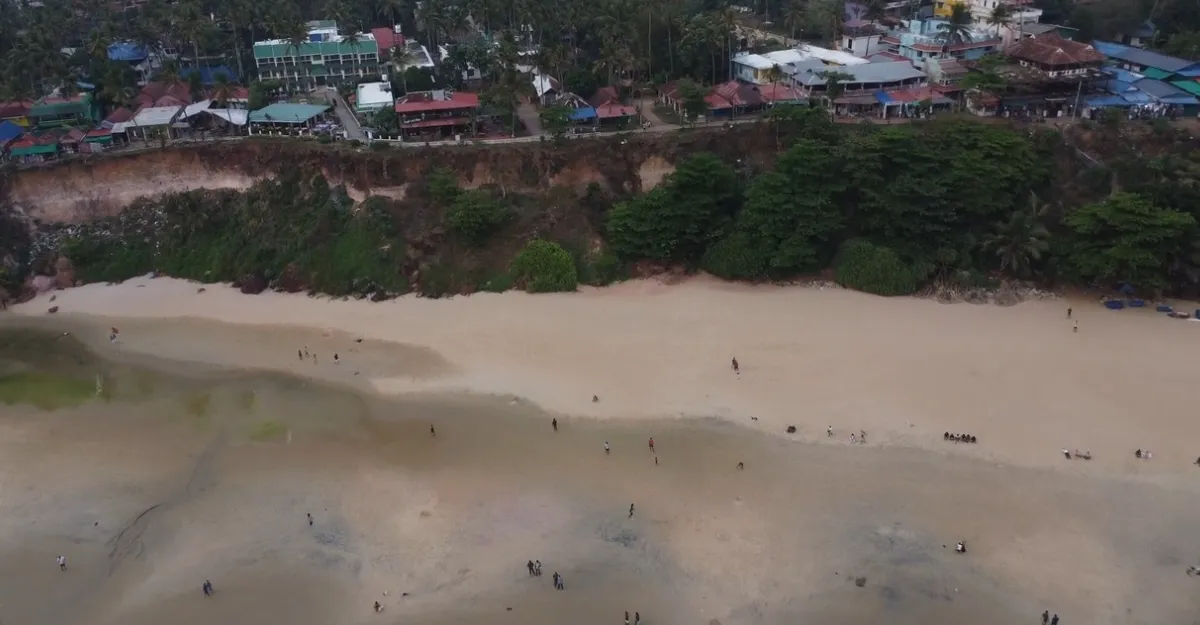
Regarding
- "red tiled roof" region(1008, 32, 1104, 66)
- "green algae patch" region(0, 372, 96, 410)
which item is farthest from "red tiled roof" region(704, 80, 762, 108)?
"green algae patch" region(0, 372, 96, 410)

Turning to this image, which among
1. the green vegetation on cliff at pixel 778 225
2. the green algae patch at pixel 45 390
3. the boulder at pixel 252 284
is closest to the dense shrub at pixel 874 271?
the green vegetation on cliff at pixel 778 225

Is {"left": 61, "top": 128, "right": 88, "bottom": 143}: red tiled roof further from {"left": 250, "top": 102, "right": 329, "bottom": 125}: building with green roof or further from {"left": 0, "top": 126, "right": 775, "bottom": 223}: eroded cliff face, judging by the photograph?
{"left": 250, "top": 102, "right": 329, "bottom": 125}: building with green roof

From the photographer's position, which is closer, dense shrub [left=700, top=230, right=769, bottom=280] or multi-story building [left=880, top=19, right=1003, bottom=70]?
dense shrub [left=700, top=230, right=769, bottom=280]

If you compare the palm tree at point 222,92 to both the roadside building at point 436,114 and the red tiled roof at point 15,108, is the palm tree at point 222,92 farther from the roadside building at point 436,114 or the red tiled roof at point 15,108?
the red tiled roof at point 15,108

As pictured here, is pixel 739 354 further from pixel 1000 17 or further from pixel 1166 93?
pixel 1000 17

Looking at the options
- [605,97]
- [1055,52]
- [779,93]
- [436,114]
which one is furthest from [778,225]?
[436,114]

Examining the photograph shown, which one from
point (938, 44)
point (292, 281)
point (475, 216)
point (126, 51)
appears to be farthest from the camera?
point (126, 51)
